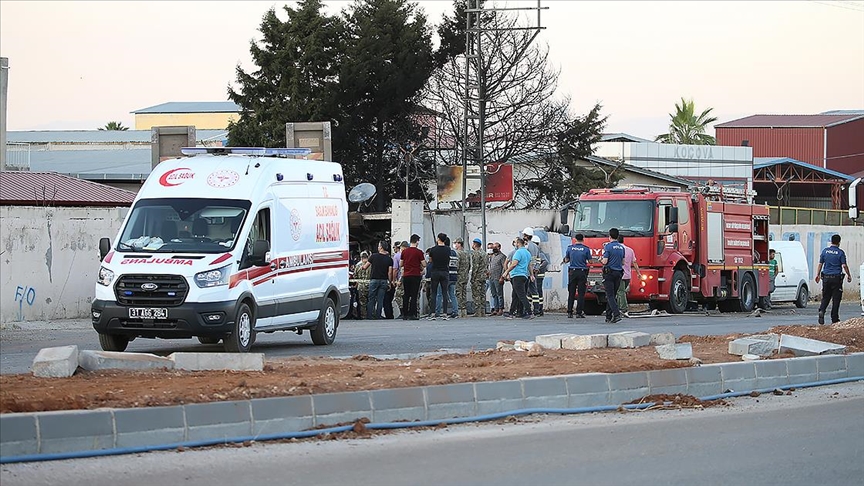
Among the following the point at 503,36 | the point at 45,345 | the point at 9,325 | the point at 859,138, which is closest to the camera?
the point at 45,345

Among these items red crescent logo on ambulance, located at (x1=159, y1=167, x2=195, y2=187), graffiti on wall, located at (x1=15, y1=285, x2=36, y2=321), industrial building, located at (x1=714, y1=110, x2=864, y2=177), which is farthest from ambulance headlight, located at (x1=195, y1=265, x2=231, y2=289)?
industrial building, located at (x1=714, y1=110, x2=864, y2=177)

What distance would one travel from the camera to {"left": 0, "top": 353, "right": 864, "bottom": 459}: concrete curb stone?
27.3ft

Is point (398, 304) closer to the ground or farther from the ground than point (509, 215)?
closer to the ground

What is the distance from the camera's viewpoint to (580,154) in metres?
45.9

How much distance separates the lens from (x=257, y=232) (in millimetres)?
15883

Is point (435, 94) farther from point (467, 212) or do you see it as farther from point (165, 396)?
point (165, 396)

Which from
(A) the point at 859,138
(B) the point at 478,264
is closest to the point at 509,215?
(B) the point at 478,264

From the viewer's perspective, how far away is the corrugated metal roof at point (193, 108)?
248 ft

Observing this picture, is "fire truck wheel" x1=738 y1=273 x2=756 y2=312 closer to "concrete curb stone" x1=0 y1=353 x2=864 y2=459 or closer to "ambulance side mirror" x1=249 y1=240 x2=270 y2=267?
"concrete curb stone" x1=0 y1=353 x2=864 y2=459

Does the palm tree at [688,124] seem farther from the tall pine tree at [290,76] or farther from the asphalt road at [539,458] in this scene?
the asphalt road at [539,458]

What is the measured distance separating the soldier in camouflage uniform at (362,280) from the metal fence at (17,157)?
71.5 ft

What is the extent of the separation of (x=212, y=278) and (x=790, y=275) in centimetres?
2578

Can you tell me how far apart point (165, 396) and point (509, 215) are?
81.8 feet

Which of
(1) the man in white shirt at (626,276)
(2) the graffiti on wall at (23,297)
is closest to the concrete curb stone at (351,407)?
(2) the graffiti on wall at (23,297)
